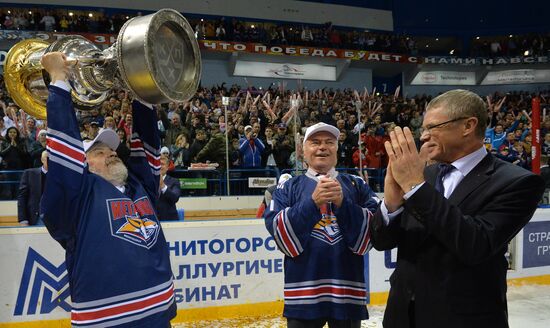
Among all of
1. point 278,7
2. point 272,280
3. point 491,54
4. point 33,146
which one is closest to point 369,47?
point 278,7

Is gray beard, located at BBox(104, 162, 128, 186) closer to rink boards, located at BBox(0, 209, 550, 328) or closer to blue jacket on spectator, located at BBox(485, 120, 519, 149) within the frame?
rink boards, located at BBox(0, 209, 550, 328)

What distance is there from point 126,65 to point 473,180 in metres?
1.32

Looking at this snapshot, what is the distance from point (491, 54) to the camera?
2709 centimetres

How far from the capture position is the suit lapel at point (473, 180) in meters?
1.64

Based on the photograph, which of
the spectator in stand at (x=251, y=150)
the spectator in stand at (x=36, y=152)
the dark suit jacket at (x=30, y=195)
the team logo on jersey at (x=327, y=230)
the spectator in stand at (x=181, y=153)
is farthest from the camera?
the spectator in stand at (x=251, y=150)

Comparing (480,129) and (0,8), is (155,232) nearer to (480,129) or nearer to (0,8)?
(480,129)

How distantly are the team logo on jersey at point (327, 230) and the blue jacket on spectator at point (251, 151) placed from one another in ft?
20.1

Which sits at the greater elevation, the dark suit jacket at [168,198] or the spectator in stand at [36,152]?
A: the spectator in stand at [36,152]

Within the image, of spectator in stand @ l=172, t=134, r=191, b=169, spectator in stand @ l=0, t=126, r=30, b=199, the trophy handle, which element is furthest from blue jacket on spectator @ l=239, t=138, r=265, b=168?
the trophy handle

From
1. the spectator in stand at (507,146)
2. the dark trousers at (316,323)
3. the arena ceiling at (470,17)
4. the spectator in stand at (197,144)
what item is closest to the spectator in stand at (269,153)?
the spectator in stand at (197,144)

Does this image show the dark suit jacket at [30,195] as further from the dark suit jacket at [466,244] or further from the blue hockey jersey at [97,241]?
the dark suit jacket at [466,244]

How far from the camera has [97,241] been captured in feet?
6.49

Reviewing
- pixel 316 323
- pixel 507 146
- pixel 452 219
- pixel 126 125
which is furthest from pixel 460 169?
pixel 507 146

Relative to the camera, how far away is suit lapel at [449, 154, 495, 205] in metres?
1.64
